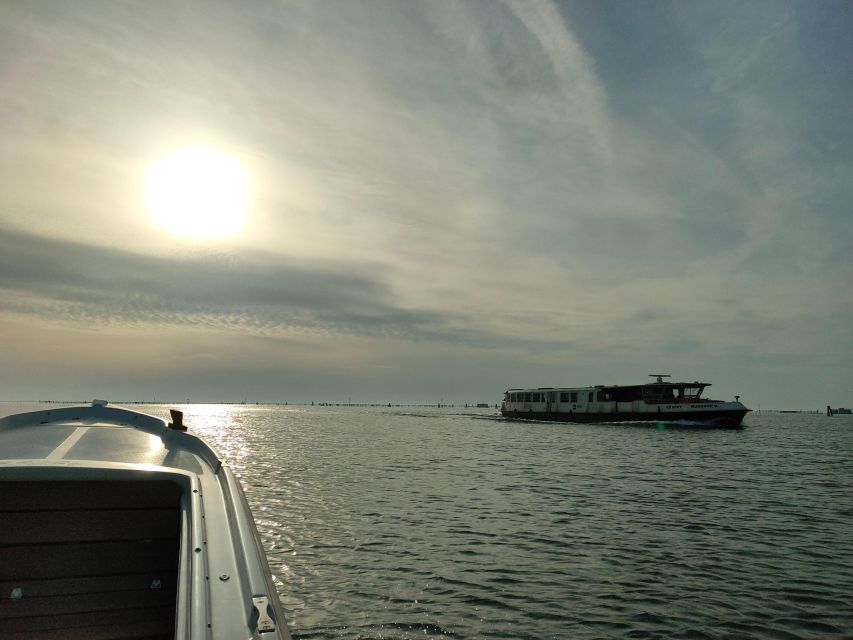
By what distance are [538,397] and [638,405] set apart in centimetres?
1972

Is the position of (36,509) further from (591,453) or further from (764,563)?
(591,453)

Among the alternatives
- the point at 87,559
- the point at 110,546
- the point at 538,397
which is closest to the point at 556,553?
the point at 110,546

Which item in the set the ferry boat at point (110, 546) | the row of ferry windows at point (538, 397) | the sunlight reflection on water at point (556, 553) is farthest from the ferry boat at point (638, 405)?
the ferry boat at point (110, 546)

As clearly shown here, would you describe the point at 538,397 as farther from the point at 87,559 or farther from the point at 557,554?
the point at 87,559

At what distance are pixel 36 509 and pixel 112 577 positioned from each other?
105cm

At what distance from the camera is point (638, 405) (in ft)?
208

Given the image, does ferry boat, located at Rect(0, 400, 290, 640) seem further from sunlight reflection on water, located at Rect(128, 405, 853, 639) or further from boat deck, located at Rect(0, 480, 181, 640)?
sunlight reflection on water, located at Rect(128, 405, 853, 639)

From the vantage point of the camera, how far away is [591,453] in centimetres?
3575

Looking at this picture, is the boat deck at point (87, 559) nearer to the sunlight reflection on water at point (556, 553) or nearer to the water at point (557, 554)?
the water at point (557, 554)

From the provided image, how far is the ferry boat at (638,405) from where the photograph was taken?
59406 millimetres

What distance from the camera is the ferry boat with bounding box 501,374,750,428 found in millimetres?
59406

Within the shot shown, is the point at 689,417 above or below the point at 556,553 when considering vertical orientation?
above

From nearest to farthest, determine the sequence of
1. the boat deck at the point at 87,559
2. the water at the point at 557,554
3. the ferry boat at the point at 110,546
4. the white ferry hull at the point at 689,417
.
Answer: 1. the ferry boat at the point at 110,546
2. the boat deck at the point at 87,559
3. the water at the point at 557,554
4. the white ferry hull at the point at 689,417

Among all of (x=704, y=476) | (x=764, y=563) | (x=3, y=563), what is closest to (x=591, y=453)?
(x=704, y=476)
